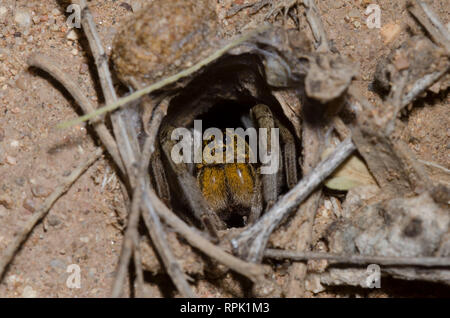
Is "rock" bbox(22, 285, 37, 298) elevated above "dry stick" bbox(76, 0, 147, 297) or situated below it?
below

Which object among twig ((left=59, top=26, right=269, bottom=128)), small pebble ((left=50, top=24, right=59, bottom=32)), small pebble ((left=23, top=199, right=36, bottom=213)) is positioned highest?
small pebble ((left=50, top=24, right=59, bottom=32))

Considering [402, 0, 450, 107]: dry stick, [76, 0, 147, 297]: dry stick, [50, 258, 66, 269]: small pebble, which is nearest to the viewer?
[76, 0, 147, 297]: dry stick

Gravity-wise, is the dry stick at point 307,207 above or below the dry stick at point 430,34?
below

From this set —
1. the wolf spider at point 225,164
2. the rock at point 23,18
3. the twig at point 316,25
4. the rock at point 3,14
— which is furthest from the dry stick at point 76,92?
the twig at point 316,25

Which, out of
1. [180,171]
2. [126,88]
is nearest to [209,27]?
[126,88]

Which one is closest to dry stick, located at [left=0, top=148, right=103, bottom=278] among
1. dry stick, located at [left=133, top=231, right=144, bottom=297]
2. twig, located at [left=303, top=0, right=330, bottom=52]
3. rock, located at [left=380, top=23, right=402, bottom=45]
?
dry stick, located at [left=133, top=231, right=144, bottom=297]

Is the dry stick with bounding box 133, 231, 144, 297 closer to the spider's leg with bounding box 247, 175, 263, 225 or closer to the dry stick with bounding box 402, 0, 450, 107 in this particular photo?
the spider's leg with bounding box 247, 175, 263, 225

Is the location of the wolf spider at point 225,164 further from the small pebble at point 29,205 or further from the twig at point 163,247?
→ the small pebble at point 29,205
